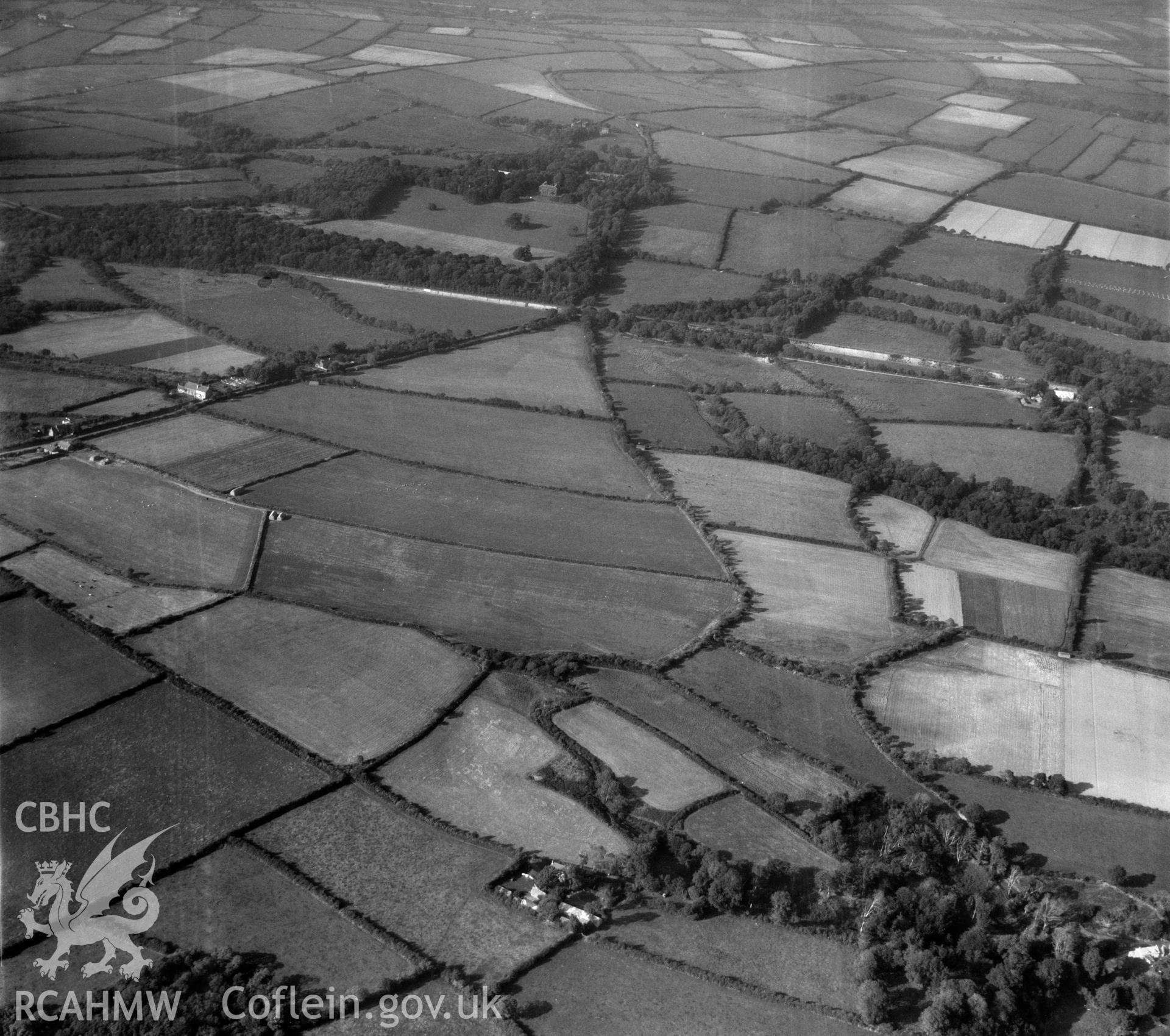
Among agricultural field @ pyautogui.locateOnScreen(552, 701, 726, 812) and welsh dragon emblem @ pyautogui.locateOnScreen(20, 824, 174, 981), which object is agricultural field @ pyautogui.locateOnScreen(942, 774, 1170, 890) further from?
welsh dragon emblem @ pyautogui.locateOnScreen(20, 824, 174, 981)

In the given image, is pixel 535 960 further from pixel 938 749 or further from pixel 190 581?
pixel 190 581

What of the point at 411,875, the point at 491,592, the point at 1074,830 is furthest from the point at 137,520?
the point at 1074,830

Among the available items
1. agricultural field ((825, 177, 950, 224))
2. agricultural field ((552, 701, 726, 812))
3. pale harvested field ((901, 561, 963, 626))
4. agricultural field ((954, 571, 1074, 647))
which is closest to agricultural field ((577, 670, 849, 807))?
agricultural field ((552, 701, 726, 812))

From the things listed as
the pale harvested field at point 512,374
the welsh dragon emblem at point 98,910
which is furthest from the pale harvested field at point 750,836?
the pale harvested field at point 512,374

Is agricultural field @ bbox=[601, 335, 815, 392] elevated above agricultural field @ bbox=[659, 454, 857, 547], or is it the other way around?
agricultural field @ bbox=[601, 335, 815, 392]

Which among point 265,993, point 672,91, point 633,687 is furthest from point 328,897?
point 672,91

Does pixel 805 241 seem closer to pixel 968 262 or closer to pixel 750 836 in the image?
pixel 968 262
